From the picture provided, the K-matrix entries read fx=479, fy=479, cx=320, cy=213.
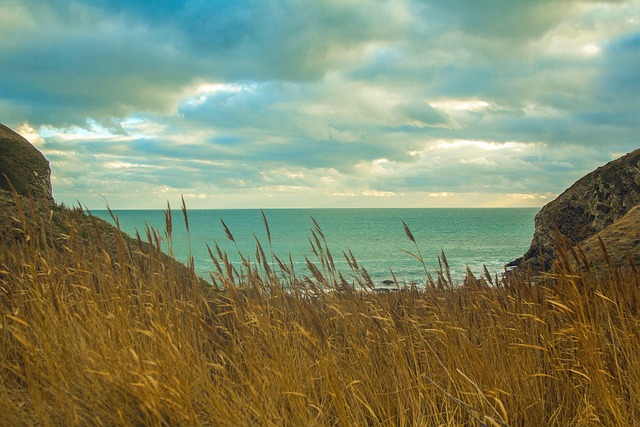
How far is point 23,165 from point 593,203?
17233mm

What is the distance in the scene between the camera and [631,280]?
440 cm

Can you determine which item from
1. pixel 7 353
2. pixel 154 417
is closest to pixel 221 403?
pixel 154 417

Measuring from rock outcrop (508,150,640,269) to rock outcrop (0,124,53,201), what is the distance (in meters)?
13.2

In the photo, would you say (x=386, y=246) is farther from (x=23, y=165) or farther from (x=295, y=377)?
(x=295, y=377)

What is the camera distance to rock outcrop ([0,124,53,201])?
10.2 m

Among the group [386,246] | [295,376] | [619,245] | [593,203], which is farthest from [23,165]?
[386,246]

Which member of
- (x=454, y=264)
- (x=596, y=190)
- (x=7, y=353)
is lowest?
(x=454, y=264)

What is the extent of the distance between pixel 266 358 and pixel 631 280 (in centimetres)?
348

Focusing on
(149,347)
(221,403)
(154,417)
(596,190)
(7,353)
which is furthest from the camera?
(596,190)

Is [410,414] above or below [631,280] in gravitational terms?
below

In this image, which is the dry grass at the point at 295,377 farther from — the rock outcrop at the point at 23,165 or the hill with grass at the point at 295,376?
the rock outcrop at the point at 23,165

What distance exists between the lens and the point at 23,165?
10703 mm

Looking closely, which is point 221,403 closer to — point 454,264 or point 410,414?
point 410,414

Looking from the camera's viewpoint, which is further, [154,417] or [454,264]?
[454,264]
